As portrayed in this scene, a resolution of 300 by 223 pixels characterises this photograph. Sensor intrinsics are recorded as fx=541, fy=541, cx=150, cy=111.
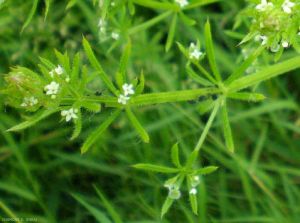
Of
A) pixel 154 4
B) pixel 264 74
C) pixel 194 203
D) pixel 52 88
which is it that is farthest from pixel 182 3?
pixel 194 203

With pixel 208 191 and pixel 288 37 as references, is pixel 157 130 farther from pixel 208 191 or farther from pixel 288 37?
pixel 288 37

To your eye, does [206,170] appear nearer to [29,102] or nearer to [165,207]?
[165,207]

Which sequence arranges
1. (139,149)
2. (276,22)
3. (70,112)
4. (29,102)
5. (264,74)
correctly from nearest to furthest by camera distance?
(276,22), (29,102), (70,112), (264,74), (139,149)

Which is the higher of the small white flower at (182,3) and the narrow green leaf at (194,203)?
the small white flower at (182,3)

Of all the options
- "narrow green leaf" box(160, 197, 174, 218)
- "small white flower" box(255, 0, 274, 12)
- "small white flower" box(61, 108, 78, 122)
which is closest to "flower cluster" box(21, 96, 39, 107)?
"small white flower" box(61, 108, 78, 122)

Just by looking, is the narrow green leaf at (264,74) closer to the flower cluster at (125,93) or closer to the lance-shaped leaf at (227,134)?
the lance-shaped leaf at (227,134)

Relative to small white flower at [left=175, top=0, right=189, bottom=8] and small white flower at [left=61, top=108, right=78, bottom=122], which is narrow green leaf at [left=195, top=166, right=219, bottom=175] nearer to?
small white flower at [left=61, top=108, right=78, bottom=122]

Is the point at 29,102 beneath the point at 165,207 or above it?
above

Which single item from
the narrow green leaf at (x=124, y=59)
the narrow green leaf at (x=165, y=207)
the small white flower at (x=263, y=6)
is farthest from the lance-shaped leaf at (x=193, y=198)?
the small white flower at (x=263, y=6)
